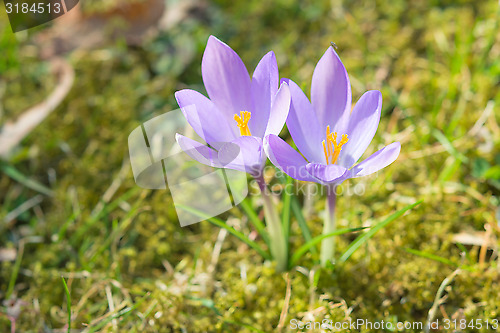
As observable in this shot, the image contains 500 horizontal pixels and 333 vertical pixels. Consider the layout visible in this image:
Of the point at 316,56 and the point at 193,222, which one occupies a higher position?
the point at 316,56

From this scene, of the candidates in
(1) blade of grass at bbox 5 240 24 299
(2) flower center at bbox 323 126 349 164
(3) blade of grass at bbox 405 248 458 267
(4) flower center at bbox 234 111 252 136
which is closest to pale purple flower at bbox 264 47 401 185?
(2) flower center at bbox 323 126 349 164

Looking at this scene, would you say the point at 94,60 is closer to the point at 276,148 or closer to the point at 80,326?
the point at 80,326

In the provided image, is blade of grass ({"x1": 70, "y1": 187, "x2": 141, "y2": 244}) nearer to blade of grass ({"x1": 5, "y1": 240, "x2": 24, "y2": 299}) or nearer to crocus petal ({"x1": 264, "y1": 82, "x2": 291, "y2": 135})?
blade of grass ({"x1": 5, "y1": 240, "x2": 24, "y2": 299})

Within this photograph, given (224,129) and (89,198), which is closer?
(224,129)

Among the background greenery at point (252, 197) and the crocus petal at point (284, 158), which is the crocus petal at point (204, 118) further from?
the background greenery at point (252, 197)

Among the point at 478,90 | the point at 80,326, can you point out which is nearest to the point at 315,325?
the point at 80,326

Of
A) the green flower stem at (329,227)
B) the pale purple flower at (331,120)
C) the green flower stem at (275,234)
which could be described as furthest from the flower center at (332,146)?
the green flower stem at (275,234)
